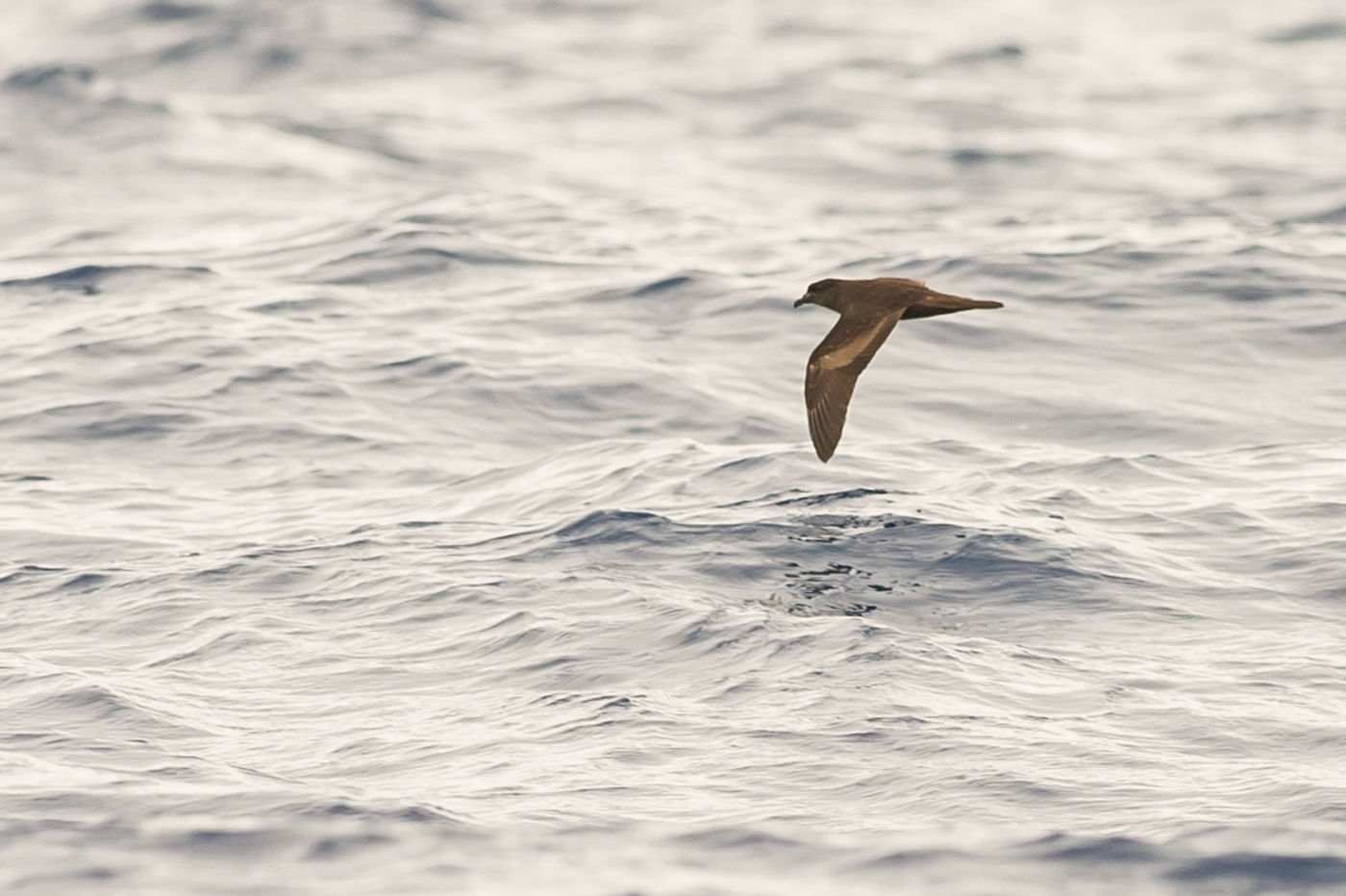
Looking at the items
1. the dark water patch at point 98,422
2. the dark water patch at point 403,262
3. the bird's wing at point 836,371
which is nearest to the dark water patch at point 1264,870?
the bird's wing at point 836,371

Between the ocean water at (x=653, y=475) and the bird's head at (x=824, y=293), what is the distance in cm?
120

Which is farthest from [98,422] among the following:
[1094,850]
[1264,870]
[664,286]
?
[1264,870]

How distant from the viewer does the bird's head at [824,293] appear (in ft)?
38.0

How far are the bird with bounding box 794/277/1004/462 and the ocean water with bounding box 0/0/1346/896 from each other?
84cm

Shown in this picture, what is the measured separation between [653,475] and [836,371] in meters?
2.19

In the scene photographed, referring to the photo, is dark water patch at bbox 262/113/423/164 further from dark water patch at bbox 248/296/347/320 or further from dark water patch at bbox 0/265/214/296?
dark water patch at bbox 248/296/347/320

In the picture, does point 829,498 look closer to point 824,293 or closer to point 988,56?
point 824,293

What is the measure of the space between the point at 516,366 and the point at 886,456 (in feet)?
11.0

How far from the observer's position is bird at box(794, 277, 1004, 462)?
34.9ft

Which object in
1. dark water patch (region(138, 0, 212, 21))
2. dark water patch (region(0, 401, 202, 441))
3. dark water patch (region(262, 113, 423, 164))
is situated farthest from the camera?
dark water patch (region(138, 0, 212, 21))

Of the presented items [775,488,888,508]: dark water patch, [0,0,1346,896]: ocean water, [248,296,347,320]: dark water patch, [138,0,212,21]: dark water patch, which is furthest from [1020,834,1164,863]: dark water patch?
[138,0,212,21]: dark water patch

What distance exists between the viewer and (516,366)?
601 inches

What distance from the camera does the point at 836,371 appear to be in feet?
35.5

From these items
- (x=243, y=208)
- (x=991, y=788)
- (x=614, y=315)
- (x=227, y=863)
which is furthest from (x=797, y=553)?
(x=243, y=208)
